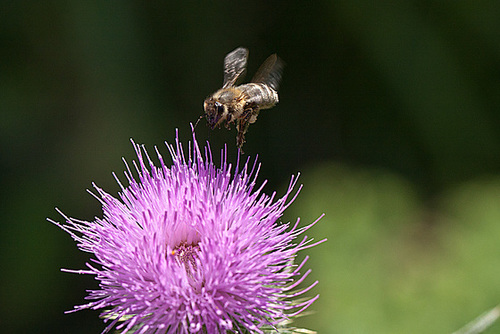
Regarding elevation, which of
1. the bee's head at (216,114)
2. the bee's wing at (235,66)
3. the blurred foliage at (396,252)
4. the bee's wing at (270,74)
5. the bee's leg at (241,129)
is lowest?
the blurred foliage at (396,252)

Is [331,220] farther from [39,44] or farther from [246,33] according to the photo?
[39,44]

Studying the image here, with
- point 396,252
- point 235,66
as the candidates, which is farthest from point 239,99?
point 396,252

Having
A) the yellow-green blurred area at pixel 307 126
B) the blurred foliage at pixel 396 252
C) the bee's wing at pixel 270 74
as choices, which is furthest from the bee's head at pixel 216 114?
the yellow-green blurred area at pixel 307 126

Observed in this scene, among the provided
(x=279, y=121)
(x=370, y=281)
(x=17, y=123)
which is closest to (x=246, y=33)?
(x=279, y=121)

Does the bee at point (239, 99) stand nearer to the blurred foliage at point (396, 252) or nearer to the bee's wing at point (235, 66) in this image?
the bee's wing at point (235, 66)

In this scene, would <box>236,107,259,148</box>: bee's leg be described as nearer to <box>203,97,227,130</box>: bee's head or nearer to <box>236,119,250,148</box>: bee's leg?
<box>236,119,250,148</box>: bee's leg

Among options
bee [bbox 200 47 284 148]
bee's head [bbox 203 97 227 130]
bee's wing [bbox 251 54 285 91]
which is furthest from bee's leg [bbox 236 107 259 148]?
bee's wing [bbox 251 54 285 91]
